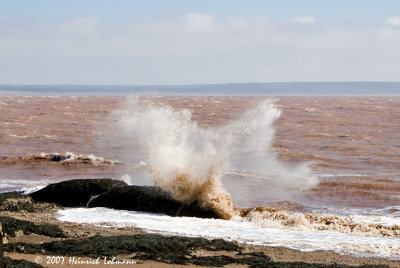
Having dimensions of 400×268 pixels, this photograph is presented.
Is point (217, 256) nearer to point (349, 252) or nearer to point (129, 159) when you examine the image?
point (349, 252)

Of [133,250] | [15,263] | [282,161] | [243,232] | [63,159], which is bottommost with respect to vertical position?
[282,161]

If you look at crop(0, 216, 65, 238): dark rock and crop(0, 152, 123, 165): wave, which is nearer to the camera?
crop(0, 216, 65, 238): dark rock

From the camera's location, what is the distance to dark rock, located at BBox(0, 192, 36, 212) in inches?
592

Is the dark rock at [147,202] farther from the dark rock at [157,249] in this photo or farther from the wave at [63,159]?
the wave at [63,159]

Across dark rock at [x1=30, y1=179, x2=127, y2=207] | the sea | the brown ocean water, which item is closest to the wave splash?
the sea

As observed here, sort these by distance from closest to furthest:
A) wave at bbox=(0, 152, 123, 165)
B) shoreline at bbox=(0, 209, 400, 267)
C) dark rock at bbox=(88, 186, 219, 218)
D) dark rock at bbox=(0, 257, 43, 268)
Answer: dark rock at bbox=(0, 257, 43, 268) < shoreline at bbox=(0, 209, 400, 267) < dark rock at bbox=(88, 186, 219, 218) < wave at bbox=(0, 152, 123, 165)

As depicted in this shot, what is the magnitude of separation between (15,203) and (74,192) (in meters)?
1.80

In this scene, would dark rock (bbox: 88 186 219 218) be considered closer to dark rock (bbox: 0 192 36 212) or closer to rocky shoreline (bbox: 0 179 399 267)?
dark rock (bbox: 0 192 36 212)

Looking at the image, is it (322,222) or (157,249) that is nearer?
(157,249)

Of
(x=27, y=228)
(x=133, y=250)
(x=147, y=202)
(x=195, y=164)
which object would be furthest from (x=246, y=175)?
(x=133, y=250)

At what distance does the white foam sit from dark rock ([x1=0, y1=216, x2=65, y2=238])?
2.02 meters

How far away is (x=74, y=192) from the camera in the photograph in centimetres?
1659

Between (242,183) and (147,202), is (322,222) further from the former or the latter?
(242,183)

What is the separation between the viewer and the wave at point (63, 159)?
28859mm
